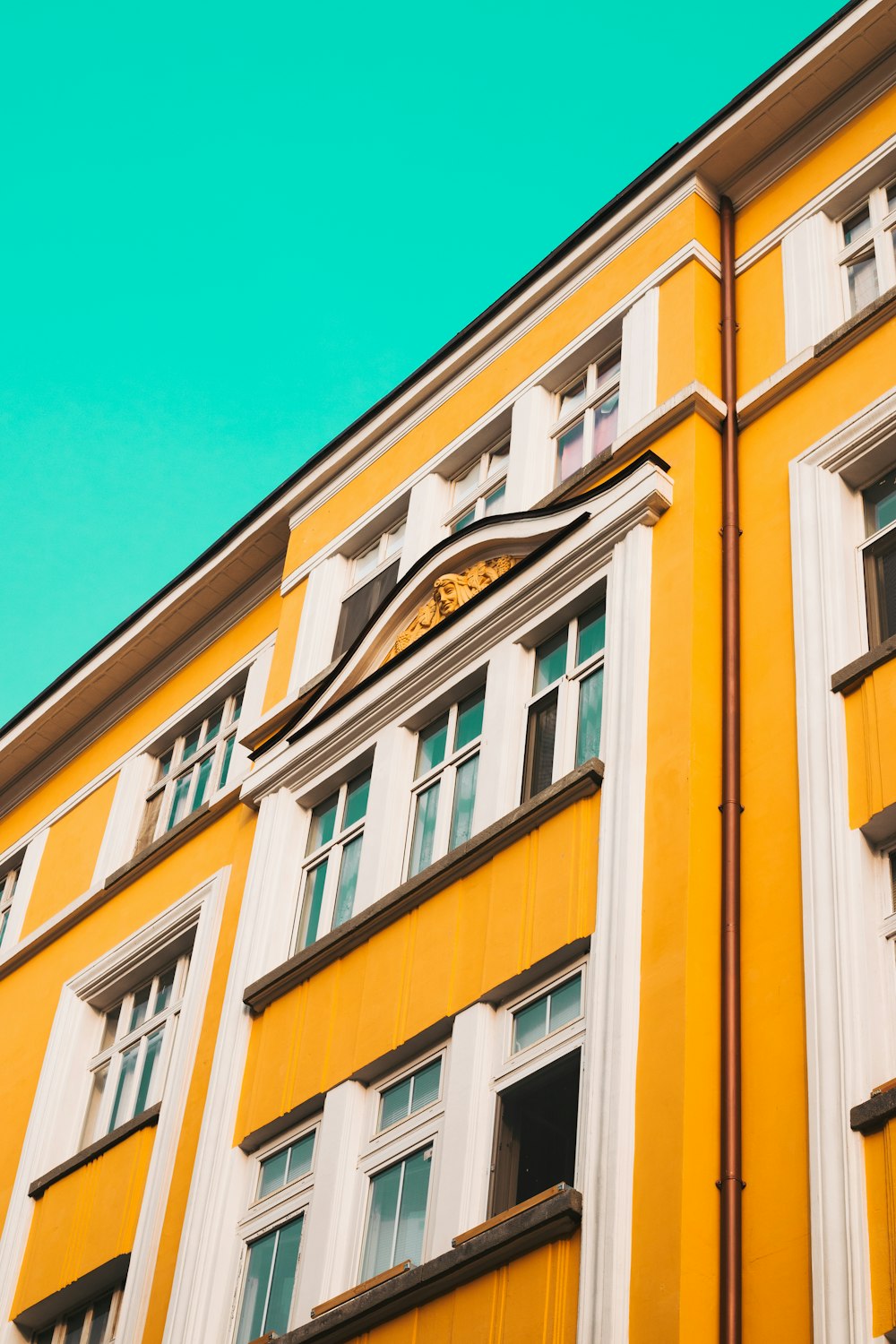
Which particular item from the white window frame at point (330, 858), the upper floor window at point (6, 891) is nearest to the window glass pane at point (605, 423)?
the white window frame at point (330, 858)

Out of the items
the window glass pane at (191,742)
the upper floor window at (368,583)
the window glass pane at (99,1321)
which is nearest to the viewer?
the window glass pane at (99,1321)

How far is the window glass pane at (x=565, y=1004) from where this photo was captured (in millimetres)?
12547

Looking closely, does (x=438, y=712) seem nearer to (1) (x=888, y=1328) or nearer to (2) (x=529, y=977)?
(2) (x=529, y=977)

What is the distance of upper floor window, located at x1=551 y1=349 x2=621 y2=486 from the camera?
17.9 m

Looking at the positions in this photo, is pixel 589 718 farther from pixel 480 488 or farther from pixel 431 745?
pixel 480 488

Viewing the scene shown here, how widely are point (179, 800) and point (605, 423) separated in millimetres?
7595

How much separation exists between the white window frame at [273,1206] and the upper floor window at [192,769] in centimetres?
690

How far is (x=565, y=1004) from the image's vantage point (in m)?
12.7

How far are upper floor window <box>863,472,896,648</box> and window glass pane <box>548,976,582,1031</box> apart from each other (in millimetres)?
3342

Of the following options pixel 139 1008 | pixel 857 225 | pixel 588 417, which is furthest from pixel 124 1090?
pixel 857 225

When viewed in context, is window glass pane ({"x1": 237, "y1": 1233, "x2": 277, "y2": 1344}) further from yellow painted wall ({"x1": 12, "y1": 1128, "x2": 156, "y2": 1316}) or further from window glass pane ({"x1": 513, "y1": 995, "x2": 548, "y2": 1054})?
window glass pane ({"x1": 513, "y1": 995, "x2": 548, "y2": 1054})

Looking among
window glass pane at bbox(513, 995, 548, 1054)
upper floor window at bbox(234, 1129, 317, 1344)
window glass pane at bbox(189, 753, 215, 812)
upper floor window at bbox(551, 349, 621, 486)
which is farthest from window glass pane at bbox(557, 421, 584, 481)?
upper floor window at bbox(234, 1129, 317, 1344)

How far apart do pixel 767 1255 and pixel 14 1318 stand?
9.83 metres

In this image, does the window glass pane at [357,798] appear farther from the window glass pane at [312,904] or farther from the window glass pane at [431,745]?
the window glass pane at [431,745]
